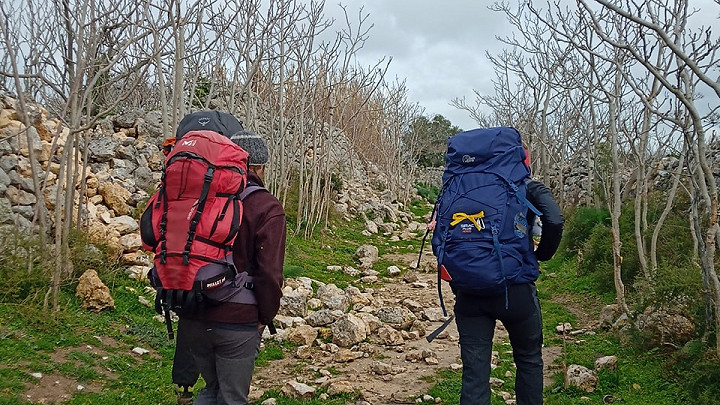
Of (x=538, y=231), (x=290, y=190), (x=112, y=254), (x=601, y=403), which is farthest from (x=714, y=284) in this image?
(x=290, y=190)

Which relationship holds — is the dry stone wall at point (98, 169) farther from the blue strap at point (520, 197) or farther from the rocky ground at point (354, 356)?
the blue strap at point (520, 197)

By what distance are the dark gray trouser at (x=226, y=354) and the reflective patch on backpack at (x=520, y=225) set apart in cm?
136

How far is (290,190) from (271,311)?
11.0 m

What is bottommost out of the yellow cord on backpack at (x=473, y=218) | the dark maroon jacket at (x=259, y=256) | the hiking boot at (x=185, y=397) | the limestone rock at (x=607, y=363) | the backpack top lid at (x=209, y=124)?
the hiking boot at (x=185, y=397)

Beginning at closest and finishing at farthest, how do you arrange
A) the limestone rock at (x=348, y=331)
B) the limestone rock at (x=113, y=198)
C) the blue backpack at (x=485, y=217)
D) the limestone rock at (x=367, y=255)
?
the blue backpack at (x=485, y=217)
the limestone rock at (x=348, y=331)
the limestone rock at (x=113, y=198)
the limestone rock at (x=367, y=255)

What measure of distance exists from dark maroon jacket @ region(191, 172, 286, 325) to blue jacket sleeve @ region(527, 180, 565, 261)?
4.39 ft

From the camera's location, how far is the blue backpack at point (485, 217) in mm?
2734

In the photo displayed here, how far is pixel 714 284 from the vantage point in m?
3.64

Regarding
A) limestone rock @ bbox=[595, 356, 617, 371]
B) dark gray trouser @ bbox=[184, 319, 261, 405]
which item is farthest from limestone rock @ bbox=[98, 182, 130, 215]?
limestone rock @ bbox=[595, 356, 617, 371]

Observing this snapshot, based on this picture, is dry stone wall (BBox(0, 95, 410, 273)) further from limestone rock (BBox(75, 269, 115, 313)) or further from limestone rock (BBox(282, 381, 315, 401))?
limestone rock (BBox(282, 381, 315, 401))

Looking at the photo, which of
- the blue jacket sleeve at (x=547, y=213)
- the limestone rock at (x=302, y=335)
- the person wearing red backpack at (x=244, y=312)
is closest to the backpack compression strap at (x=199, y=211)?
the person wearing red backpack at (x=244, y=312)

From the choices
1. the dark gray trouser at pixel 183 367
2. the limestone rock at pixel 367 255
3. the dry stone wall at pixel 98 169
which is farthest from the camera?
the limestone rock at pixel 367 255

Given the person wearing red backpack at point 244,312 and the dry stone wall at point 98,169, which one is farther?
the dry stone wall at point 98,169

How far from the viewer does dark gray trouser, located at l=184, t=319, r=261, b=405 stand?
243 centimetres
